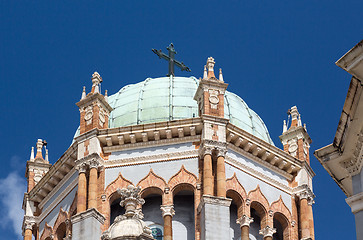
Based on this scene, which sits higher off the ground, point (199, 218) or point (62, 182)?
point (62, 182)

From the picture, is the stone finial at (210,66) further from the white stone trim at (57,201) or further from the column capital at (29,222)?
the column capital at (29,222)

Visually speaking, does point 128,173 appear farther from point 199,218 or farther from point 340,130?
point 340,130

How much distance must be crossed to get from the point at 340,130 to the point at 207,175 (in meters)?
24.2

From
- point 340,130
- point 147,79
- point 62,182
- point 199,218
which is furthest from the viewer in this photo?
point 147,79

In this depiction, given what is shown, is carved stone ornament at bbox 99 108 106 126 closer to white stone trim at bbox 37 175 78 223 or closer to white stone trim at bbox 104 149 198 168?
white stone trim at bbox 104 149 198 168

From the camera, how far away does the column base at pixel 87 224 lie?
47.9 meters

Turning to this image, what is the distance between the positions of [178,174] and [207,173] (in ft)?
5.58

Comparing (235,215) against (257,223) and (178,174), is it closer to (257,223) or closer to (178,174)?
(257,223)

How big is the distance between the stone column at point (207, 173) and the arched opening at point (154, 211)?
2337 millimetres

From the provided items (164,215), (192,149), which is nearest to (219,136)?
(192,149)

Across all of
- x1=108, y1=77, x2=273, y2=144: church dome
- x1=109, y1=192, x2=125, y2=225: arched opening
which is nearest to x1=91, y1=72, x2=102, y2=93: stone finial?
x1=108, y1=77, x2=273, y2=144: church dome

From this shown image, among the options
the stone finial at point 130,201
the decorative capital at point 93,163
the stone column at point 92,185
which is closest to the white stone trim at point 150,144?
the decorative capital at point 93,163

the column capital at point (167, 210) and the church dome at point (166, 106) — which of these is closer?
the column capital at point (167, 210)

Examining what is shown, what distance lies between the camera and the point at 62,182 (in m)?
53.2
